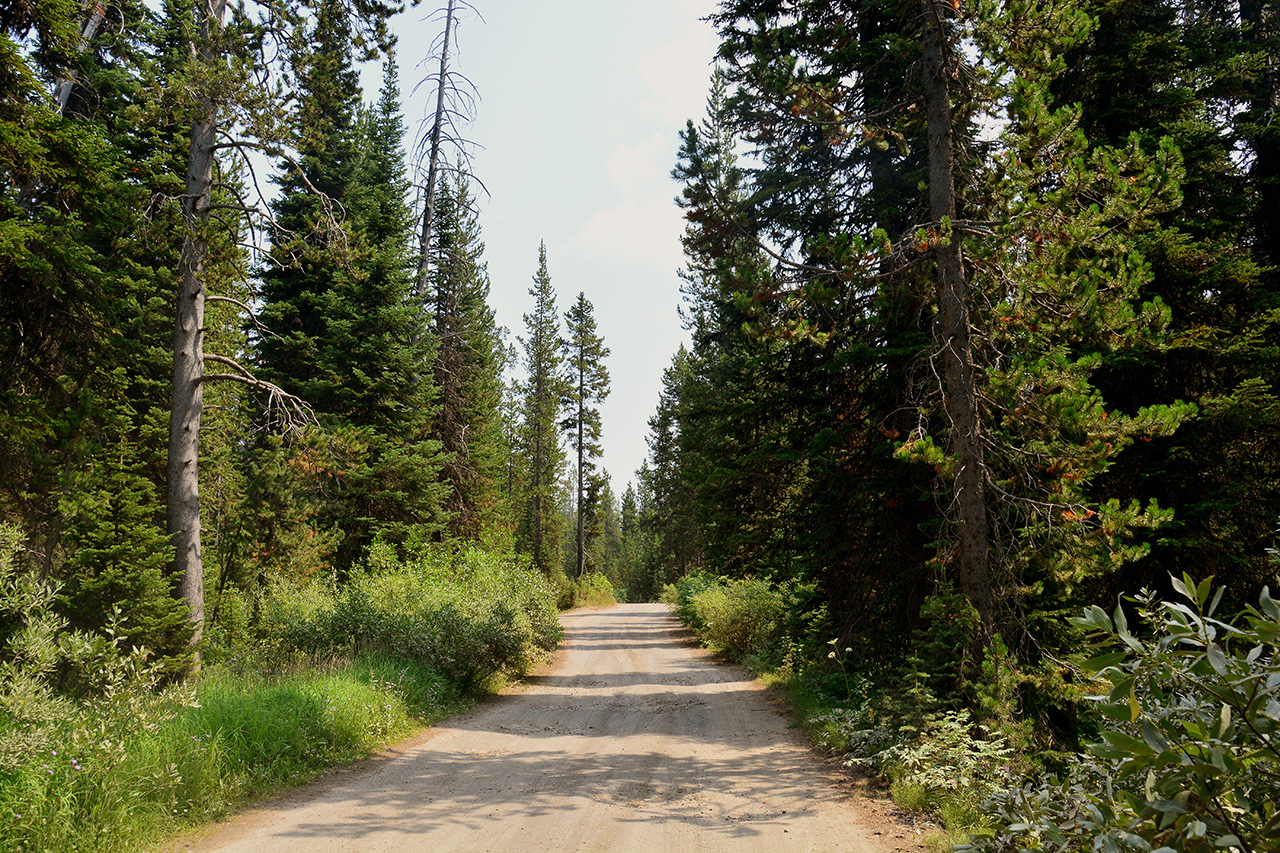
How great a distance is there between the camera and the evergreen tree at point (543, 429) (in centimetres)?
4394

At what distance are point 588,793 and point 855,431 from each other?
19.7 feet

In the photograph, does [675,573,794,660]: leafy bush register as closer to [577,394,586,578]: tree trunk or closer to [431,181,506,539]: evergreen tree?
[431,181,506,539]: evergreen tree

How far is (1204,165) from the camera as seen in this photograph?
1001 cm

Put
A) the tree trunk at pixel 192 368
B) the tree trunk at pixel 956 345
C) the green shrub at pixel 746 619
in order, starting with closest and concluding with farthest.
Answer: the tree trunk at pixel 956 345
the tree trunk at pixel 192 368
the green shrub at pixel 746 619

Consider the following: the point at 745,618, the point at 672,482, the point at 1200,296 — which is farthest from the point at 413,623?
the point at 672,482

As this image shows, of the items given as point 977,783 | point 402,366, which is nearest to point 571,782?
point 977,783

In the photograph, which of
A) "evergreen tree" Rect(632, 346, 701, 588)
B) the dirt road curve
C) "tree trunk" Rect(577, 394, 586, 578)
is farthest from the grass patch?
"tree trunk" Rect(577, 394, 586, 578)

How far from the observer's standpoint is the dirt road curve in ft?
16.9

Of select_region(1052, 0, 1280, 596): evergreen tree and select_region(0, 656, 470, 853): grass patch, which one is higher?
select_region(1052, 0, 1280, 596): evergreen tree

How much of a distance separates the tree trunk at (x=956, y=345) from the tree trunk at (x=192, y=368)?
9767mm

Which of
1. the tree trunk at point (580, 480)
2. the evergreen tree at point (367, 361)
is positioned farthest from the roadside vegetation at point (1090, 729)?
the tree trunk at point (580, 480)

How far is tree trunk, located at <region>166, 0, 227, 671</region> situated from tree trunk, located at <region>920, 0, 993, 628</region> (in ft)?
32.0

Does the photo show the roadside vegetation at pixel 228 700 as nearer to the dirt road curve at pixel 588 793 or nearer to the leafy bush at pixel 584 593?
the dirt road curve at pixel 588 793

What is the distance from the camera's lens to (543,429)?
45.4 metres
